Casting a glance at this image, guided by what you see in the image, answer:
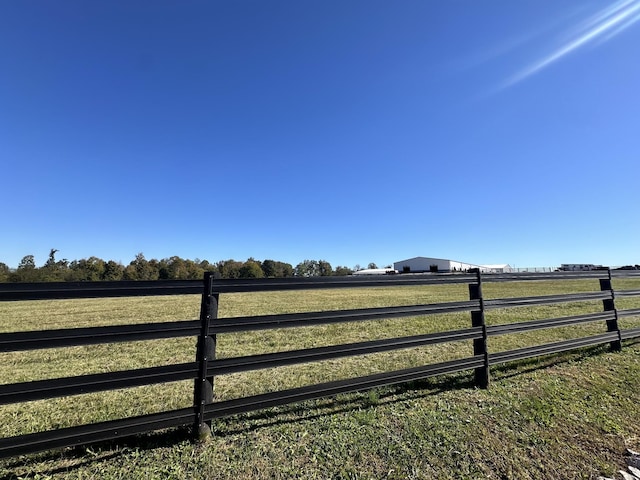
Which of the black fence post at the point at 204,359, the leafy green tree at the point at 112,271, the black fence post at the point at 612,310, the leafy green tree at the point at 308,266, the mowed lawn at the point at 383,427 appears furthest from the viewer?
the leafy green tree at the point at 308,266

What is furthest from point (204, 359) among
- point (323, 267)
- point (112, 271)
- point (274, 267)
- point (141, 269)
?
point (323, 267)

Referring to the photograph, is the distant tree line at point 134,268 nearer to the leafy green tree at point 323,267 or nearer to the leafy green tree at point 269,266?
the leafy green tree at point 269,266

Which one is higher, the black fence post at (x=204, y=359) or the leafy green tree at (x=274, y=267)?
the leafy green tree at (x=274, y=267)

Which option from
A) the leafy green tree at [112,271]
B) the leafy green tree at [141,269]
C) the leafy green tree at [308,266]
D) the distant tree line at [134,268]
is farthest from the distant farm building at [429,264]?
the leafy green tree at [112,271]

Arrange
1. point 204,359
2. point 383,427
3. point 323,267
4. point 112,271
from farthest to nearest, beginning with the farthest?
point 323,267 < point 112,271 < point 383,427 < point 204,359

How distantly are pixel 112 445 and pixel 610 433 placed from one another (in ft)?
14.4

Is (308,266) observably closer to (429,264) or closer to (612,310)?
(429,264)

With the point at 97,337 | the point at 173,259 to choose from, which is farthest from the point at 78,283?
the point at 173,259

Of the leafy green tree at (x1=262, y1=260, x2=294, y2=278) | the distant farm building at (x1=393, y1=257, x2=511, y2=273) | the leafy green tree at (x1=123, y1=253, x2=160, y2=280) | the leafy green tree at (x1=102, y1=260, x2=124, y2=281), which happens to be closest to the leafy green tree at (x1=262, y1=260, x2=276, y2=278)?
the leafy green tree at (x1=262, y1=260, x2=294, y2=278)

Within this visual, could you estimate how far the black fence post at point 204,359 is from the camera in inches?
103

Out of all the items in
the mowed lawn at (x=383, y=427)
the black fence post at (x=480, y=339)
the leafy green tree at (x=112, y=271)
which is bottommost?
the mowed lawn at (x=383, y=427)

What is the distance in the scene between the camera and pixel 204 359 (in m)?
2.67

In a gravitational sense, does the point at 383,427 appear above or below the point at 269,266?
below

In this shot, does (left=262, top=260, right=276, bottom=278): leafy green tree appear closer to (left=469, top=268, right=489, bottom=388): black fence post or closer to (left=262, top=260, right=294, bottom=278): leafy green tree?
(left=262, top=260, right=294, bottom=278): leafy green tree
